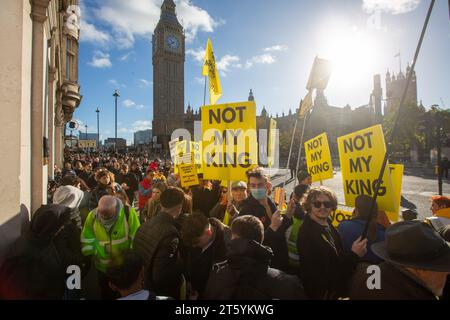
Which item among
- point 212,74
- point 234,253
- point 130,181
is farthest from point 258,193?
point 130,181

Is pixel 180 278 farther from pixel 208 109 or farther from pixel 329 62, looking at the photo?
pixel 329 62

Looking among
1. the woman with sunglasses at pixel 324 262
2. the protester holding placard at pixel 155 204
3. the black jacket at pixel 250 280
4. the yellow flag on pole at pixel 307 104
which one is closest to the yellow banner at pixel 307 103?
the yellow flag on pole at pixel 307 104

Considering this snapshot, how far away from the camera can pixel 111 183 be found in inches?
200

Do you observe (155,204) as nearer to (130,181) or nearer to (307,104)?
(307,104)

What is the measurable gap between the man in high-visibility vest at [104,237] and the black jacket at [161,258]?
0.53 meters

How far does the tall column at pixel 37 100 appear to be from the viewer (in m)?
3.65

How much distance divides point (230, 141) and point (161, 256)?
7.24 ft

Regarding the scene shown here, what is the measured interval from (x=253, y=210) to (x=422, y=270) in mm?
2073

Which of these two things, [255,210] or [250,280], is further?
[255,210]

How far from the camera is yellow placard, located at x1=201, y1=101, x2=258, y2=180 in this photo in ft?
13.6

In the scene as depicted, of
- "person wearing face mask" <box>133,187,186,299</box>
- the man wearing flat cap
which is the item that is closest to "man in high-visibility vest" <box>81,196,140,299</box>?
"person wearing face mask" <box>133,187,186,299</box>

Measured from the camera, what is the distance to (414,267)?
1.58 metres

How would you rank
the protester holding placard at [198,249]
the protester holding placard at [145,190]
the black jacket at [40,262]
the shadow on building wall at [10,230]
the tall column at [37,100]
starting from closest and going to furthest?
the black jacket at [40,262], the protester holding placard at [198,249], the shadow on building wall at [10,230], the tall column at [37,100], the protester holding placard at [145,190]

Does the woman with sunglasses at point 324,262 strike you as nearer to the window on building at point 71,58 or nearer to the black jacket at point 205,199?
the black jacket at point 205,199
